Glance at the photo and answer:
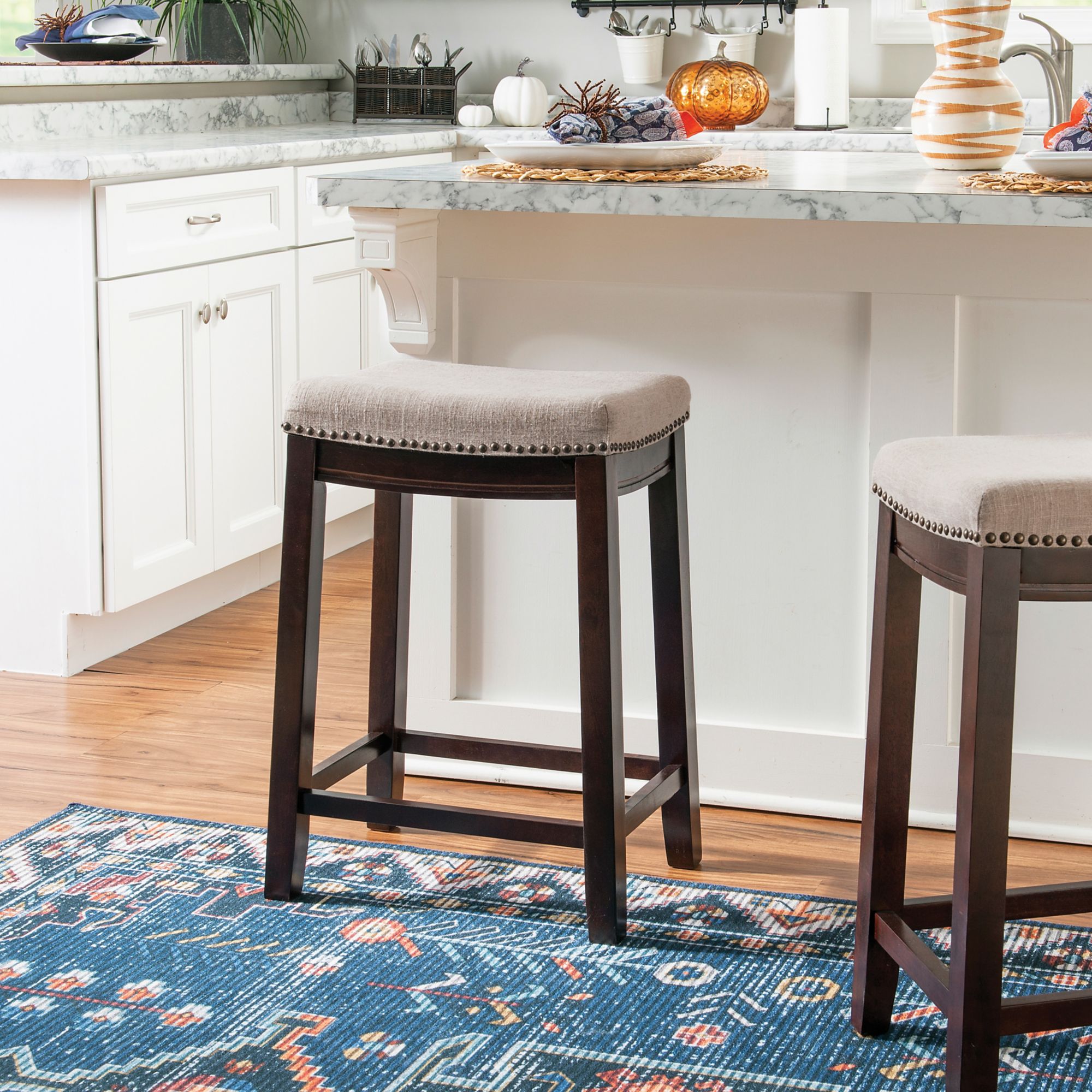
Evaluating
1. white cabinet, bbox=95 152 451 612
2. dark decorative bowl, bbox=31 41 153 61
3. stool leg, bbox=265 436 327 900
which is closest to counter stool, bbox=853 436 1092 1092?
stool leg, bbox=265 436 327 900

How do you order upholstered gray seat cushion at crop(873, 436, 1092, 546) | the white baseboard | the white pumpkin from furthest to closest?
the white pumpkin
the white baseboard
upholstered gray seat cushion at crop(873, 436, 1092, 546)

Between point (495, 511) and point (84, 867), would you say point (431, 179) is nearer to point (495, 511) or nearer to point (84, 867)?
point (495, 511)

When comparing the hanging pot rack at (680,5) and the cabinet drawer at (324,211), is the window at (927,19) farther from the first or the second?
the cabinet drawer at (324,211)

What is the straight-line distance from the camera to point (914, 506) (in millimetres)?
1445

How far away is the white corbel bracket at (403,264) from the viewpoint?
2.08 meters

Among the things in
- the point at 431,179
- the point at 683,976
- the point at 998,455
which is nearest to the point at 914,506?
the point at 998,455

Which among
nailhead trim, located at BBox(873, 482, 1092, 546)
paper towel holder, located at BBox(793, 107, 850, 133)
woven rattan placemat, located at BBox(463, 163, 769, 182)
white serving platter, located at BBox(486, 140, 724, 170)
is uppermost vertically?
paper towel holder, located at BBox(793, 107, 850, 133)

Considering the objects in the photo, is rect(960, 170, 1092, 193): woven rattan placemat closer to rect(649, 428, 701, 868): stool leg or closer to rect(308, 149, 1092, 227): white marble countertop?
rect(308, 149, 1092, 227): white marble countertop

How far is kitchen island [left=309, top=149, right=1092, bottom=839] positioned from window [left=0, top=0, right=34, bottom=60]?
2.28 m

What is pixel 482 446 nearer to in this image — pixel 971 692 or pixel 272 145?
pixel 971 692

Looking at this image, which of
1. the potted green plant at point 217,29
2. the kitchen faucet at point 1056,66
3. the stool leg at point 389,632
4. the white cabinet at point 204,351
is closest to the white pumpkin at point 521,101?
the white cabinet at point 204,351

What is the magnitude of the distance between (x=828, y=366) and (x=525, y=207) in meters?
0.50

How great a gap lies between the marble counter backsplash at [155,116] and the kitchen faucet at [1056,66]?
209 cm

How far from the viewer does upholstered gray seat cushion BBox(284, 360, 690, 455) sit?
1680mm
